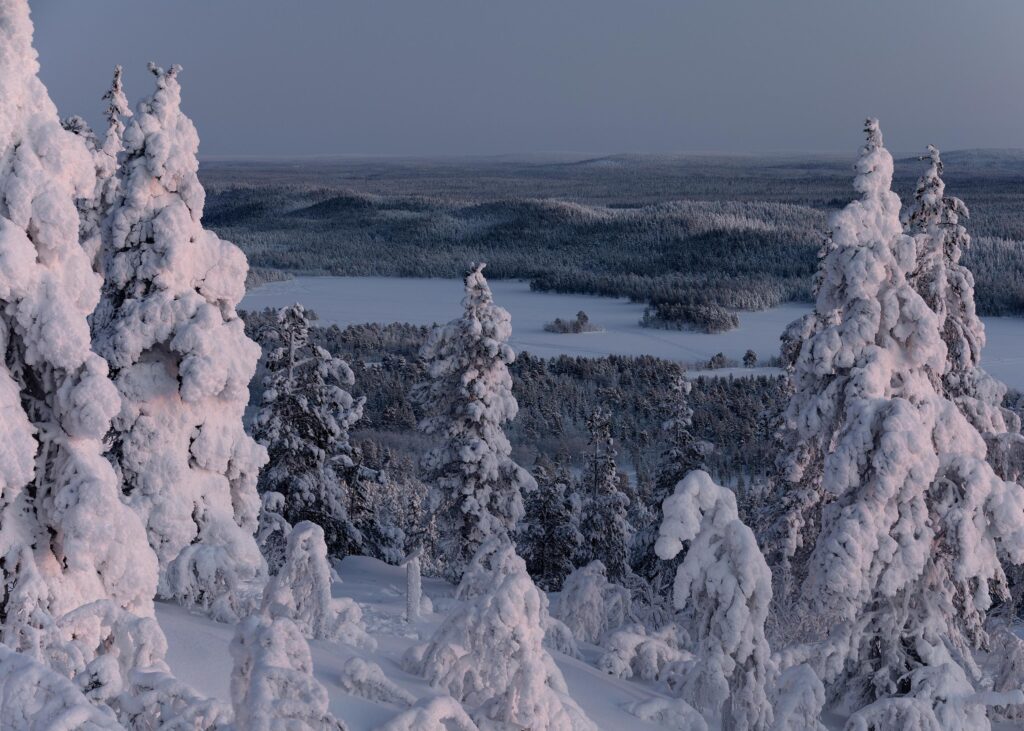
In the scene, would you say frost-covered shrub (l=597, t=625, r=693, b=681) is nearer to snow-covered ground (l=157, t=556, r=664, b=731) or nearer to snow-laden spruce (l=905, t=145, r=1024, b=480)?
snow-covered ground (l=157, t=556, r=664, b=731)

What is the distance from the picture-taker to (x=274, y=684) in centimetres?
634

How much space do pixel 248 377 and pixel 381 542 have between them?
17.1 metres

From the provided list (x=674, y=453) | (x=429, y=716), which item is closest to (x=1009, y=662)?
(x=429, y=716)

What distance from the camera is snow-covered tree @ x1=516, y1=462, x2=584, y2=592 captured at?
29281mm

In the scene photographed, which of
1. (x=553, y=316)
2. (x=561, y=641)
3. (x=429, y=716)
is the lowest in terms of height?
(x=553, y=316)

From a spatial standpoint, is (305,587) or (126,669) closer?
(126,669)

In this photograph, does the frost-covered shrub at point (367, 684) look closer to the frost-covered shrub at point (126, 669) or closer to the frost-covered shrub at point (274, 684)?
the frost-covered shrub at point (126, 669)

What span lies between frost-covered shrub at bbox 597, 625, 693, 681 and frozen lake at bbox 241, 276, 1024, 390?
47163mm

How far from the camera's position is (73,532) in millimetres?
8516

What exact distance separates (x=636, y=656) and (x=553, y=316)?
296ft

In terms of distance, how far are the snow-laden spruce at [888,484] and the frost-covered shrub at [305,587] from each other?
6107 millimetres

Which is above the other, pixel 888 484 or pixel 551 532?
pixel 888 484

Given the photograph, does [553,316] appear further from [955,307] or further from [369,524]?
[955,307]

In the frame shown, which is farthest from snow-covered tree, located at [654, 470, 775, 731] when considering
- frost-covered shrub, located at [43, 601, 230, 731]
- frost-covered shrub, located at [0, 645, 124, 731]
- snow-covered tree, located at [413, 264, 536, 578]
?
snow-covered tree, located at [413, 264, 536, 578]
